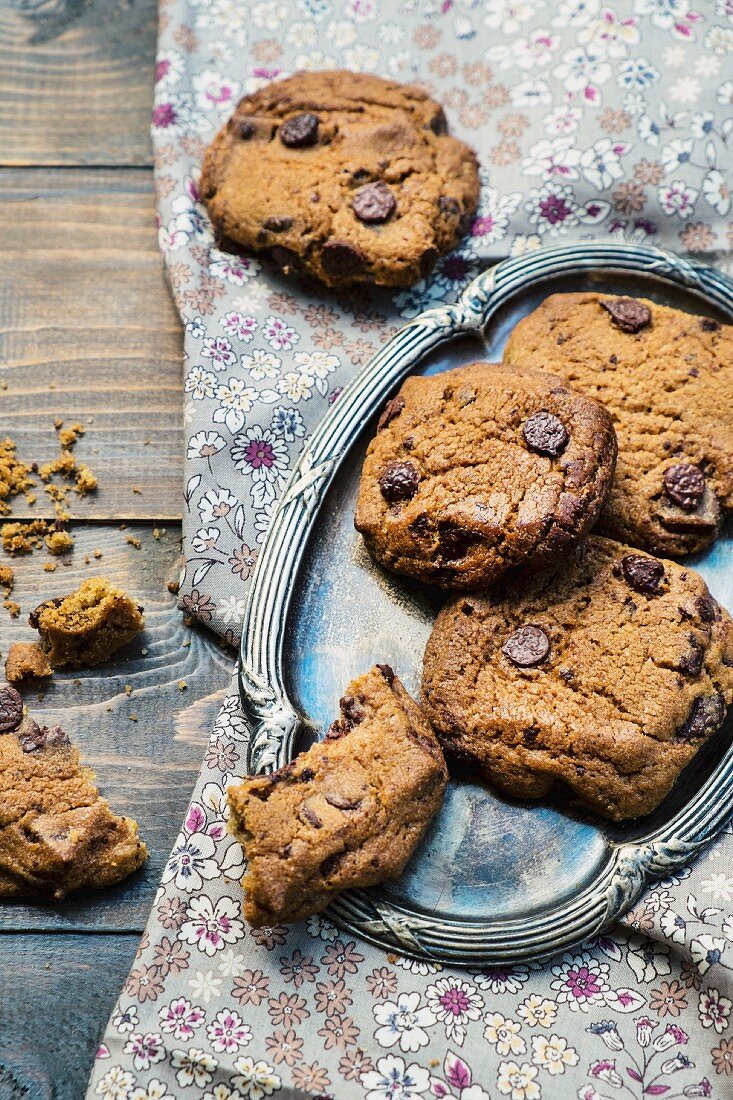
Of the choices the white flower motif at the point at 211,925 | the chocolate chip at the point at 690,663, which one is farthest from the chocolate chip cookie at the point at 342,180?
the white flower motif at the point at 211,925

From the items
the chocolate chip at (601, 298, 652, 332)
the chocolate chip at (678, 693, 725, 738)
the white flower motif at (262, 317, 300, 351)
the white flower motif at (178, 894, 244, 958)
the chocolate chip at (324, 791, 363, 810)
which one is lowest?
the white flower motif at (178, 894, 244, 958)

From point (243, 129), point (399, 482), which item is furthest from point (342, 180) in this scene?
point (399, 482)

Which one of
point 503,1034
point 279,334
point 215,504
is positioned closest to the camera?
point 503,1034

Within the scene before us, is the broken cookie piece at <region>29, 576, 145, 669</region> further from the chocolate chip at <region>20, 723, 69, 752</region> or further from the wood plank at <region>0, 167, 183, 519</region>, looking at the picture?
the wood plank at <region>0, 167, 183, 519</region>

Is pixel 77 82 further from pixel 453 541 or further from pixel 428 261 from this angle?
pixel 453 541

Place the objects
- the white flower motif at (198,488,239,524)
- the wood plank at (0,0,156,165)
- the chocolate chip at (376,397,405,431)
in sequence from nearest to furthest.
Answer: the chocolate chip at (376,397,405,431)
the white flower motif at (198,488,239,524)
the wood plank at (0,0,156,165)

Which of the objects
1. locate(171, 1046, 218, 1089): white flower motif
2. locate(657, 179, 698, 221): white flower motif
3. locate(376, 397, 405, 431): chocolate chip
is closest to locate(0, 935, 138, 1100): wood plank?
locate(171, 1046, 218, 1089): white flower motif

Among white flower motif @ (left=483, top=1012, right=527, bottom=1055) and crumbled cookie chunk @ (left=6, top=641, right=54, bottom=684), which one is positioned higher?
crumbled cookie chunk @ (left=6, top=641, right=54, bottom=684)
